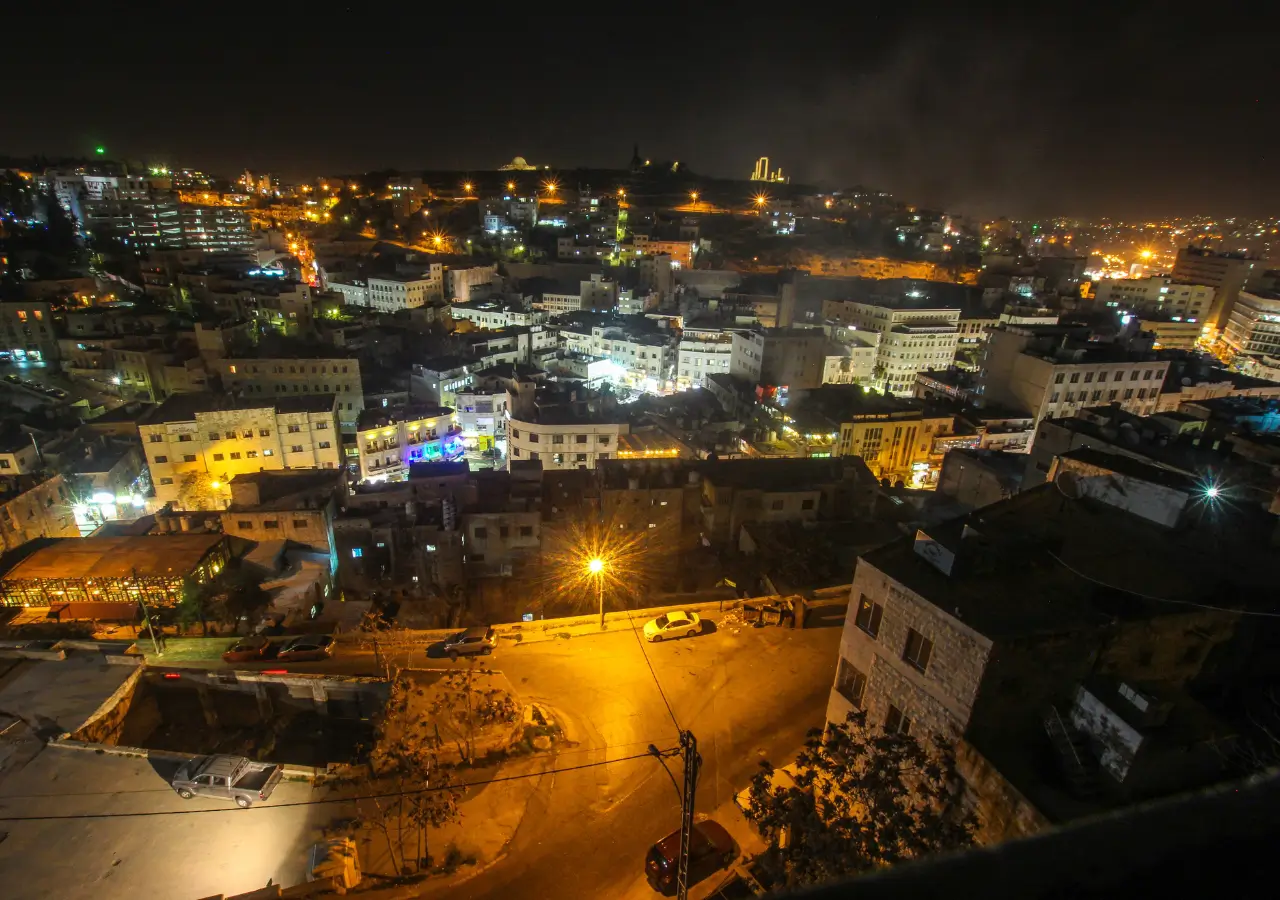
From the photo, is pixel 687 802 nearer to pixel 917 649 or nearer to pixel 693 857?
pixel 693 857

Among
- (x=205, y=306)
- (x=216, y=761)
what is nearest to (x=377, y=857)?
(x=216, y=761)

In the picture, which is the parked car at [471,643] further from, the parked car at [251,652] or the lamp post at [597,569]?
the parked car at [251,652]

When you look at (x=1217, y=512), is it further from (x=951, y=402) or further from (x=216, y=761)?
(x=951, y=402)

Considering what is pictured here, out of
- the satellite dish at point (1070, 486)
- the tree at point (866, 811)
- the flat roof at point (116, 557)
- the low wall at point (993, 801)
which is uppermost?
the satellite dish at point (1070, 486)

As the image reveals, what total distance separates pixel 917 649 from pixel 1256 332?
69.4 metres

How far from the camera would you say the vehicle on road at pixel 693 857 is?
9102mm

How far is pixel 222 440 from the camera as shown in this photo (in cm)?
3117

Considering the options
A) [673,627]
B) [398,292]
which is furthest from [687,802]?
[398,292]

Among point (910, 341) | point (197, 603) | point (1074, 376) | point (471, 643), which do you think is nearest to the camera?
Answer: point (471, 643)

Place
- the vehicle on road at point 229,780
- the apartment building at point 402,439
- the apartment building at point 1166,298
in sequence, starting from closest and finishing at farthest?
the vehicle on road at point 229,780
the apartment building at point 402,439
the apartment building at point 1166,298

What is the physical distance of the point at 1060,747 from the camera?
7230mm

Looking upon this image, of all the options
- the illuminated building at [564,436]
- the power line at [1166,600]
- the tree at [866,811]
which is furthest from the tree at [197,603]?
the power line at [1166,600]

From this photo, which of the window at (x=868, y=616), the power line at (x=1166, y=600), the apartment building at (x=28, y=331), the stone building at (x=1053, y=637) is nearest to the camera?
the stone building at (x=1053, y=637)

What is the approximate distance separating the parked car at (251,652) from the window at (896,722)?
1351cm
